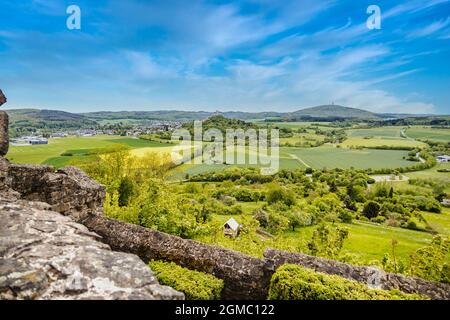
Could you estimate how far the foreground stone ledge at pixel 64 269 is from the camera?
4.22 m

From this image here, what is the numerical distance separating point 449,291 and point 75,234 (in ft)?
23.5

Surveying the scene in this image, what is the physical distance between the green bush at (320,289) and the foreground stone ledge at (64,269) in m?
2.42

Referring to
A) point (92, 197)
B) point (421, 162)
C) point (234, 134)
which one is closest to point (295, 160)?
point (234, 134)

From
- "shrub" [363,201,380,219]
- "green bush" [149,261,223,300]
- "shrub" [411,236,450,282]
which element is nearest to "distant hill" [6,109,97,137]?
"shrub" [363,201,380,219]

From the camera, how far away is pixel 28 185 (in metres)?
9.92

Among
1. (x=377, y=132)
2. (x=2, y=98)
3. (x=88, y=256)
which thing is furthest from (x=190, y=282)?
(x=377, y=132)

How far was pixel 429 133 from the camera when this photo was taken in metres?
140

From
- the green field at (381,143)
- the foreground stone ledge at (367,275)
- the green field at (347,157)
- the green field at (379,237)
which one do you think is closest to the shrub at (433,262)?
the foreground stone ledge at (367,275)

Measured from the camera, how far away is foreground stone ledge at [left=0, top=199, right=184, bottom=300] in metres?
4.22

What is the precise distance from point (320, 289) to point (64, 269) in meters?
4.23

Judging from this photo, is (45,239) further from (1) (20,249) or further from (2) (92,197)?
(2) (92,197)

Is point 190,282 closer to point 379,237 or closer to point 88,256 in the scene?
point 88,256

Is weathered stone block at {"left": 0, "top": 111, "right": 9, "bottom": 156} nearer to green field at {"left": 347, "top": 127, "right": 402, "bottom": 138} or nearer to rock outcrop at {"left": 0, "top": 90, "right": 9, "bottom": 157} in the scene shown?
rock outcrop at {"left": 0, "top": 90, "right": 9, "bottom": 157}
